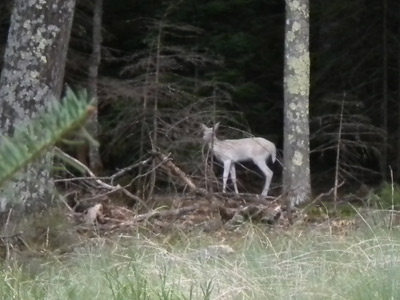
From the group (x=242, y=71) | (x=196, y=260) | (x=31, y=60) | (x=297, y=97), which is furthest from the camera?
(x=242, y=71)

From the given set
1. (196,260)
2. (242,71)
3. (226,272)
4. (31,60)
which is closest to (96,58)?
(242,71)

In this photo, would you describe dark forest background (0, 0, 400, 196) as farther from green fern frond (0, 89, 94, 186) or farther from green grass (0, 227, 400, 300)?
green fern frond (0, 89, 94, 186)

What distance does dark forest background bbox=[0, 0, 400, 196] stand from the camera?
56.0ft

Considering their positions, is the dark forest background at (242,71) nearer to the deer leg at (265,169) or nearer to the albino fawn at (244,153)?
the albino fawn at (244,153)

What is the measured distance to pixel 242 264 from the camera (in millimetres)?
5859

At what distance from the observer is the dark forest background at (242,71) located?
→ 56.0 ft

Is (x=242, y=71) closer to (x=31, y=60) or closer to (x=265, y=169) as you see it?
(x=265, y=169)

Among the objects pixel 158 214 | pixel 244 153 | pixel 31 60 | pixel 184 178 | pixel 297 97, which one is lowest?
pixel 244 153

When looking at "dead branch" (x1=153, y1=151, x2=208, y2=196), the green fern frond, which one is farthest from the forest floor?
the green fern frond

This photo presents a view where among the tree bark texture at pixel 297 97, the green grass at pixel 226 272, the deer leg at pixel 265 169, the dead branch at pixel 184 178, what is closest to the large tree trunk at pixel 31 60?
the dead branch at pixel 184 178

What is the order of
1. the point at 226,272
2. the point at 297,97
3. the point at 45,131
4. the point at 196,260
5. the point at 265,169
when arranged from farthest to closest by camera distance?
the point at 265,169, the point at 297,97, the point at 196,260, the point at 226,272, the point at 45,131

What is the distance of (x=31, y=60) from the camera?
839 cm

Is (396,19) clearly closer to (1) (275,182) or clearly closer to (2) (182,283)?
(1) (275,182)

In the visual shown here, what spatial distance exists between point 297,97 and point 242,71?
6.97 metres
